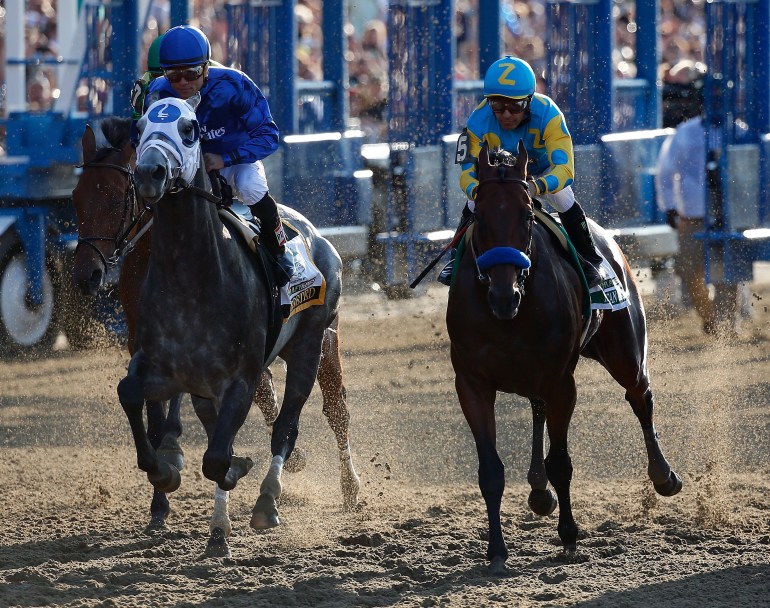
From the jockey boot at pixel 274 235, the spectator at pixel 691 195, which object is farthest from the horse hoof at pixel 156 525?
the spectator at pixel 691 195

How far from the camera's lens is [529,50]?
61.1 ft

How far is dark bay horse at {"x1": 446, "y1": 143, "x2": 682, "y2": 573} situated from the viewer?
536 cm

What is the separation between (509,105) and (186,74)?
4.37ft

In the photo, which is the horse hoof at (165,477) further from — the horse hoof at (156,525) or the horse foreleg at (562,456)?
the horse foreleg at (562,456)

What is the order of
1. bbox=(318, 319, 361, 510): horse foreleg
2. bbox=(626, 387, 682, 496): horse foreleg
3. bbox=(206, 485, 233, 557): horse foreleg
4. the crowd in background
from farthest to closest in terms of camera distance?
the crowd in background < bbox=(318, 319, 361, 510): horse foreleg < bbox=(626, 387, 682, 496): horse foreleg < bbox=(206, 485, 233, 557): horse foreleg

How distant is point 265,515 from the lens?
5.87m

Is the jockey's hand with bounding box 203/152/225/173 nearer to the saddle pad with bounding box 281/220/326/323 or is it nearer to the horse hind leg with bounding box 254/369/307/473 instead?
the saddle pad with bounding box 281/220/326/323

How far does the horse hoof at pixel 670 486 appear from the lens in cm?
649

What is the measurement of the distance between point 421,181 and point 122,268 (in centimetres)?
640

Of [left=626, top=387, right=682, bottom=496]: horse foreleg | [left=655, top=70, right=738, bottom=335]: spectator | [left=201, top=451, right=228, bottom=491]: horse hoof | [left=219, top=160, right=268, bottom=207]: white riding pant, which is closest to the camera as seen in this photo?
[left=201, top=451, right=228, bottom=491]: horse hoof

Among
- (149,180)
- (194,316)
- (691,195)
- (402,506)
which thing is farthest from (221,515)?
(691,195)

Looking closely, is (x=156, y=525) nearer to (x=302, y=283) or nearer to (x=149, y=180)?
(x=302, y=283)

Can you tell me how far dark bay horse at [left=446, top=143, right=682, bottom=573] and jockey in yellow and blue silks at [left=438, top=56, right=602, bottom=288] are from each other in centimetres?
19

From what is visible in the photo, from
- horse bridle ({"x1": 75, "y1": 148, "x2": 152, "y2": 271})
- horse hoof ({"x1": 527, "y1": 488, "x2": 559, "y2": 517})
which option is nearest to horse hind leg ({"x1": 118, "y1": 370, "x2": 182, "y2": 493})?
horse bridle ({"x1": 75, "y1": 148, "x2": 152, "y2": 271})
